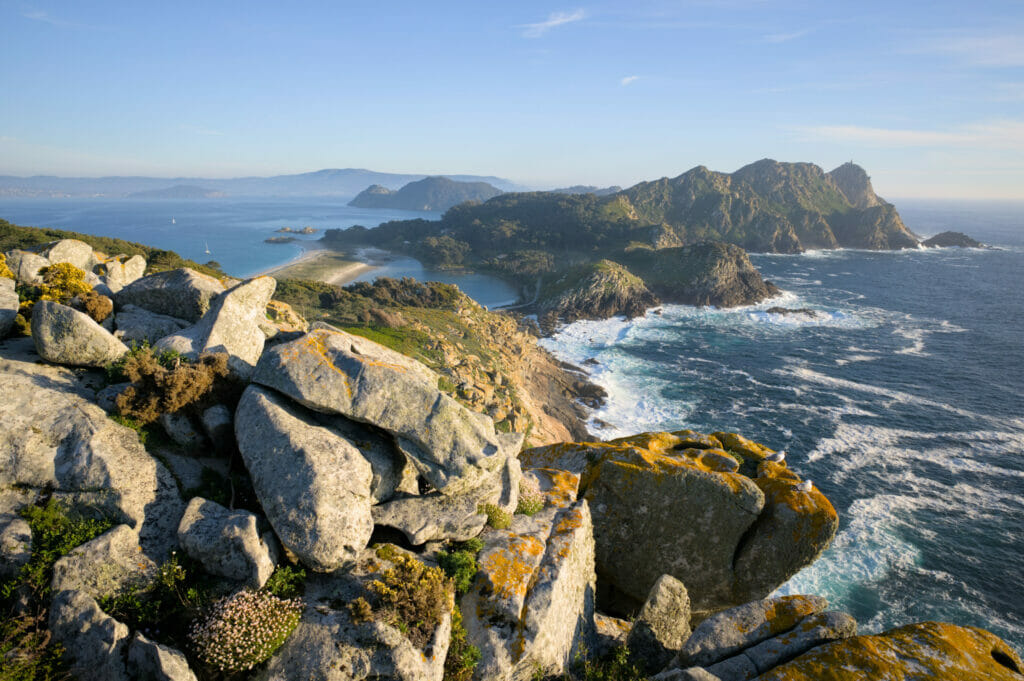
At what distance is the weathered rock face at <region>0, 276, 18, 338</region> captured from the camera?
34.1 ft

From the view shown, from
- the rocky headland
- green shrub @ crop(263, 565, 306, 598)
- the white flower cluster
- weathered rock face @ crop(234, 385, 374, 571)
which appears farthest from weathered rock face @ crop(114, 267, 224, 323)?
the white flower cluster

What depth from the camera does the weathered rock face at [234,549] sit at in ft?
24.2

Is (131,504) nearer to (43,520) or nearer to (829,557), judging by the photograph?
(43,520)

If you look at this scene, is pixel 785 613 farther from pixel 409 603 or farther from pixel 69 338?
pixel 69 338

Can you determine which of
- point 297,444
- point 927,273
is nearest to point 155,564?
point 297,444

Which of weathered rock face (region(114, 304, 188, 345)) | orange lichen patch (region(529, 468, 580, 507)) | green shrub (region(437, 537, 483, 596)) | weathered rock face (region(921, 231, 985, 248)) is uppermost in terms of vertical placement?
weathered rock face (region(921, 231, 985, 248))

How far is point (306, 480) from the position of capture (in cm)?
793

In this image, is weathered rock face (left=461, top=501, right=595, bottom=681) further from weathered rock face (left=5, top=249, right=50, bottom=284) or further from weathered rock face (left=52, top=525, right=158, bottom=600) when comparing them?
weathered rock face (left=5, top=249, right=50, bottom=284)

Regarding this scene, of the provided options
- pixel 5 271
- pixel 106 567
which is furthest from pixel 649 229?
pixel 106 567

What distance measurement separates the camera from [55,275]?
40.1 ft

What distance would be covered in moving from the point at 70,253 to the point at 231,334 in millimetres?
10933

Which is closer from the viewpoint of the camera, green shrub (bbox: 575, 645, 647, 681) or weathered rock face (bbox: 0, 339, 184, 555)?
weathered rock face (bbox: 0, 339, 184, 555)

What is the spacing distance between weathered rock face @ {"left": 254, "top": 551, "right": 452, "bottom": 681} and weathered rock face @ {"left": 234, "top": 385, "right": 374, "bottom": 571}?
2.39 feet

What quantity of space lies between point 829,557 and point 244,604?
1293 inches
